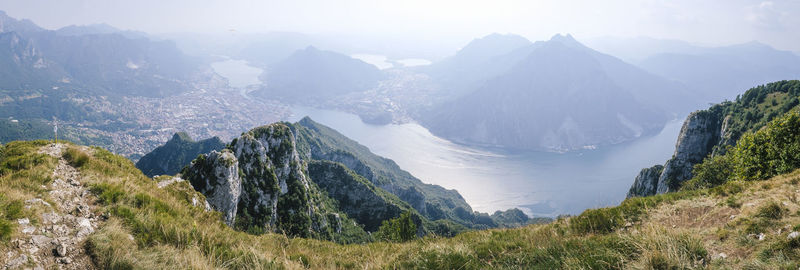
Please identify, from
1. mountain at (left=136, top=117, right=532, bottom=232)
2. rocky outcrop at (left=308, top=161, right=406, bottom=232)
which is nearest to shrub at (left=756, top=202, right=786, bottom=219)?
mountain at (left=136, top=117, right=532, bottom=232)

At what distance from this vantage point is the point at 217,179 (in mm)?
33281

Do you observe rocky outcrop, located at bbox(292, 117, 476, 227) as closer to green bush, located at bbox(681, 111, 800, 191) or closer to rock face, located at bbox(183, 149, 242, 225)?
rock face, located at bbox(183, 149, 242, 225)

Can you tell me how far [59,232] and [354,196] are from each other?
76935 mm

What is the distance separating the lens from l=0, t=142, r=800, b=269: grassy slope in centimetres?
543

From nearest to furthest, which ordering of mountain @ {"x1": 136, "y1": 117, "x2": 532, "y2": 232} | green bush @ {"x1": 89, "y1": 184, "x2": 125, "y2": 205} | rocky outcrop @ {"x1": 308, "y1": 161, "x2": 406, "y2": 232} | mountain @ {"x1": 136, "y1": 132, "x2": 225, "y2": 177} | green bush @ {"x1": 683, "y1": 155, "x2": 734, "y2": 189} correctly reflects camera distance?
green bush @ {"x1": 89, "y1": 184, "x2": 125, "y2": 205}, green bush @ {"x1": 683, "y1": 155, "x2": 734, "y2": 189}, mountain @ {"x1": 136, "y1": 117, "x2": 532, "y2": 232}, rocky outcrop @ {"x1": 308, "y1": 161, "x2": 406, "y2": 232}, mountain @ {"x1": 136, "y1": 132, "x2": 225, "y2": 177}

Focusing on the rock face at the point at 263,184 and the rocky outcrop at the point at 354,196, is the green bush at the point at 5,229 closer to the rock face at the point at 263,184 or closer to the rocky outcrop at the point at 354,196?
the rock face at the point at 263,184

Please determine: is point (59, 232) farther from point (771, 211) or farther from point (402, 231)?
point (402, 231)

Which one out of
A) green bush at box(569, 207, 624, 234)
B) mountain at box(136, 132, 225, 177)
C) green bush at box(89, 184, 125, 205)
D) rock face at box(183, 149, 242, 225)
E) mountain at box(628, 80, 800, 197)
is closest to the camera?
green bush at box(89, 184, 125, 205)

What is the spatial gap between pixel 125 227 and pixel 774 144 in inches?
1028

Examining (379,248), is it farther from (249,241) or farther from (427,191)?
(427,191)

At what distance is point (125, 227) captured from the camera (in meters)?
6.63

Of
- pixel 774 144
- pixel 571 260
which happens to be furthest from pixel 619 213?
pixel 774 144

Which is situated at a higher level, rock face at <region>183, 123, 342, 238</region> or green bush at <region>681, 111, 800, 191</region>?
green bush at <region>681, 111, 800, 191</region>

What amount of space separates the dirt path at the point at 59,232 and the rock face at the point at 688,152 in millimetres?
67808
